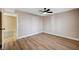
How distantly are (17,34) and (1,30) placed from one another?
1.42 feet

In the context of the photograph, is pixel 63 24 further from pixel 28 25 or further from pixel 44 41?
pixel 28 25

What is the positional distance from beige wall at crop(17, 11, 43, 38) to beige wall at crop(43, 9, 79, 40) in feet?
0.60

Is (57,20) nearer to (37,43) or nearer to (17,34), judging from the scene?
(37,43)

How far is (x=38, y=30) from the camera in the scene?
1.99 metres

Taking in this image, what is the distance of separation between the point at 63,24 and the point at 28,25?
1101mm

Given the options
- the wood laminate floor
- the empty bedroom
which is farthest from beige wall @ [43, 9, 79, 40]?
the wood laminate floor

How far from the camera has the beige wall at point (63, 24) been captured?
2096 mm

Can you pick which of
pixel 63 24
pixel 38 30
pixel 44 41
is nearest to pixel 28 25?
pixel 38 30

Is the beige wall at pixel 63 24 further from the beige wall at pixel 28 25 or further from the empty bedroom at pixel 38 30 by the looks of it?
the beige wall at pixel 28 25

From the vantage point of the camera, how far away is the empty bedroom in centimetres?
183

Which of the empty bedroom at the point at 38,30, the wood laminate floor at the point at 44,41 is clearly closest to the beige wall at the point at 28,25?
the empty bedroom at the point at 38,30

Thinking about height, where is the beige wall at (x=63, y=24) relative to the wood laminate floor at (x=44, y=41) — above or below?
above

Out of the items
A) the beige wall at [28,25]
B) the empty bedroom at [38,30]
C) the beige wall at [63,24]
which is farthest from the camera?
the beige wall at [63,24]
